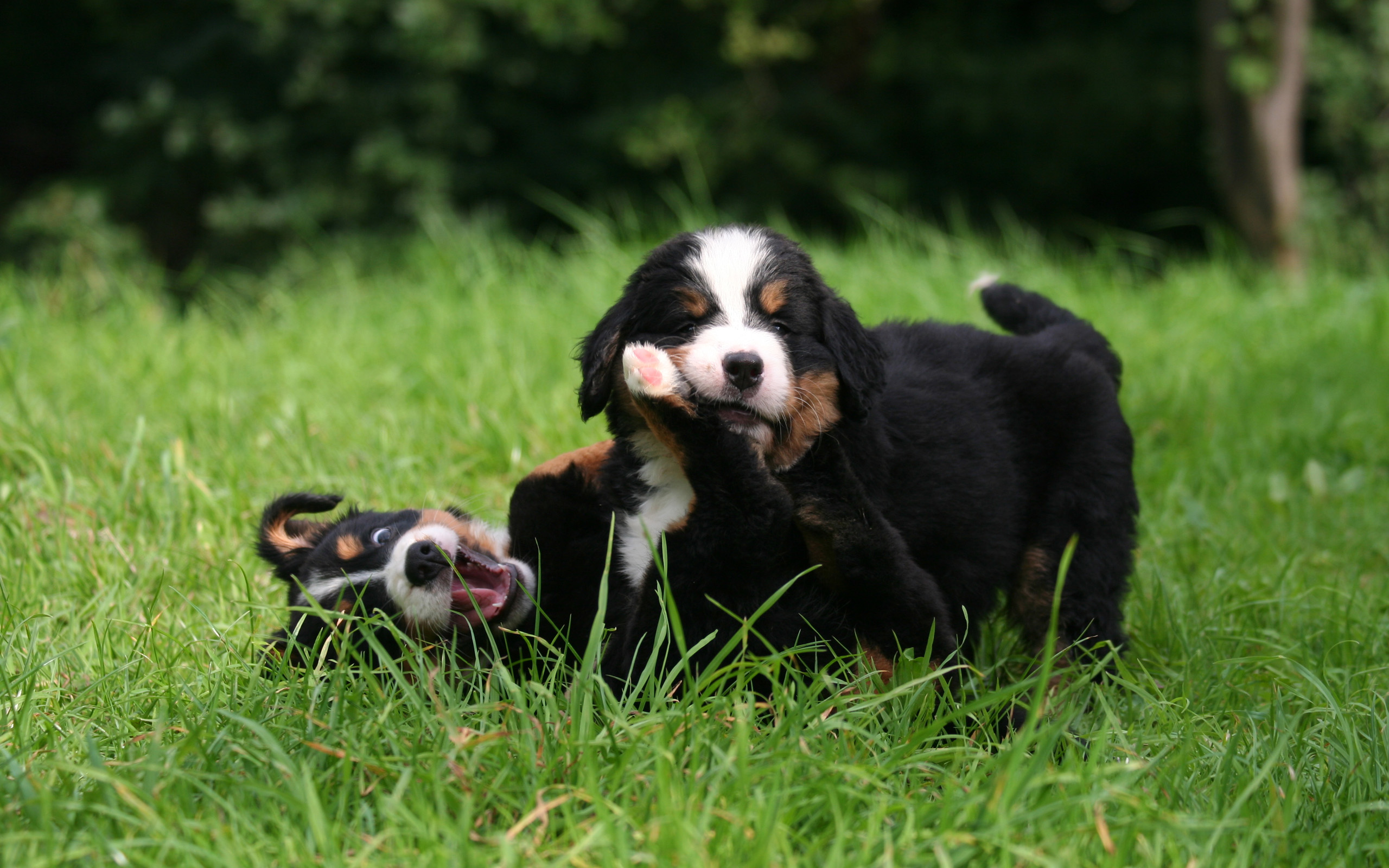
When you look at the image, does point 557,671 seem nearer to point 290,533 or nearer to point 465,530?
point 465,530

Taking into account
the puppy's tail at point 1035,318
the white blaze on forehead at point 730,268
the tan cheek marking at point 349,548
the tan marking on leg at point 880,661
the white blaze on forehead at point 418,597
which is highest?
the white blaze on forehead at point 730,268

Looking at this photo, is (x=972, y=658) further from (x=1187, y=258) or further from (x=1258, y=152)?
(x=1258, y=152)

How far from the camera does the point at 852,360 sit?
2.47 metres

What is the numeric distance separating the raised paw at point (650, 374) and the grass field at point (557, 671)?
54 centimetres

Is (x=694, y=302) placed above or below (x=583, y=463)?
above

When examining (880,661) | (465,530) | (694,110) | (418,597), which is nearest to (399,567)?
(418,597)

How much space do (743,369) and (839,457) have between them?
304 mm

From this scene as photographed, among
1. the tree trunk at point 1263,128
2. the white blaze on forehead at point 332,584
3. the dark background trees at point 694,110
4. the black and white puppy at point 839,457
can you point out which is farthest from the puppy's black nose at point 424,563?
the tree trunk at point 1263,128

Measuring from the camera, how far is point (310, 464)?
3.93 metres

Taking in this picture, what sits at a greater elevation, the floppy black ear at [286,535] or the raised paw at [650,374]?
the raised paw at [650,374]

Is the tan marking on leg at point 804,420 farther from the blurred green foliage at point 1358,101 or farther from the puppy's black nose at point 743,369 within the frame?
the blurred green foliage at point 1358,101

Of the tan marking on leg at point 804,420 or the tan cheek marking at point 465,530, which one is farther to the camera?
the tan cheek marking at point 465,530

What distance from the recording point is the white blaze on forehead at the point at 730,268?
239 centimetres

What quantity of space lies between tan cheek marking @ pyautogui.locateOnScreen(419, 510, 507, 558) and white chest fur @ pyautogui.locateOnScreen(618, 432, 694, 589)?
502mm
